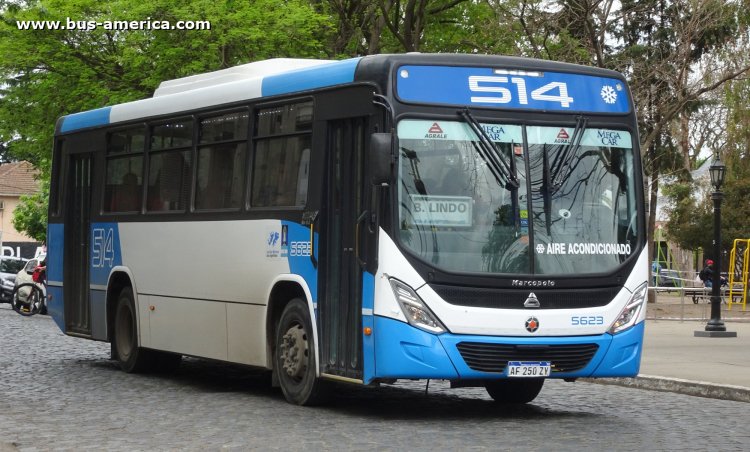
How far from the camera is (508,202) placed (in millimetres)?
12414

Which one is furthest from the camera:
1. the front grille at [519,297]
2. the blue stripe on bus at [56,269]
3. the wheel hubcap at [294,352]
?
the blue stripe on bus at [56,269]

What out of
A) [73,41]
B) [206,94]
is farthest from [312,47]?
[206,94]

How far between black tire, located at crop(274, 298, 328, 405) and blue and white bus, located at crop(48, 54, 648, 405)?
19 mm

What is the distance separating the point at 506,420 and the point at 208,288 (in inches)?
162

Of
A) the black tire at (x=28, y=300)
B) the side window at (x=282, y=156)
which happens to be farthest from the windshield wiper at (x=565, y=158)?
the black tire at (x=28, y=300)

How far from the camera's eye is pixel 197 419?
12430mm

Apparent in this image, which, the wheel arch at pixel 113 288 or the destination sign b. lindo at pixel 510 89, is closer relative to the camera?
the destination sign b. lindo at pixel 510 89

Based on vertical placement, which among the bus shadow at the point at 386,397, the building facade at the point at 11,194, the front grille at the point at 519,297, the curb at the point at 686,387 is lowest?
the bus shadow at the point at 386,397

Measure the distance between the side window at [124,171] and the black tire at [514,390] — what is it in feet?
17.1

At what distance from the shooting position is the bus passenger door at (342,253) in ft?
41.5

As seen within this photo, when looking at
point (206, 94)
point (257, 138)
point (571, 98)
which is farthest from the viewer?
point (206, 94)

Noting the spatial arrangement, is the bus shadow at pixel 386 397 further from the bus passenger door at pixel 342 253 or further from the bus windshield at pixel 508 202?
the bus windshield at pixel 508 202

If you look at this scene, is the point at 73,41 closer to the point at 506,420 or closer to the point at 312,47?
the point at 312,47

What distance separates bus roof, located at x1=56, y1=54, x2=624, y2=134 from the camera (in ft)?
41.8
